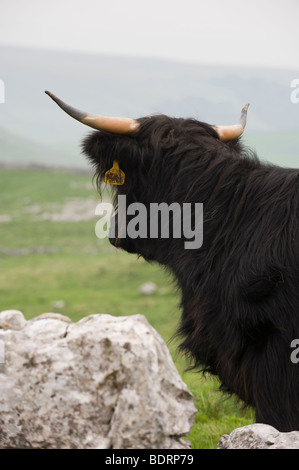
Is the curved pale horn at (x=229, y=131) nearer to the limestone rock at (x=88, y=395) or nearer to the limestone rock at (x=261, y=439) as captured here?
the limestone rock at (x=88, y=395)

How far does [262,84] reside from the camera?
79.8 meters

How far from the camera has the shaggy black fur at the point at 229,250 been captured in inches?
160

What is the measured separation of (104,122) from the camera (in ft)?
15.4

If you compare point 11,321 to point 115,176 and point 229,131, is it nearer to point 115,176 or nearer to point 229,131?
Answer: point 115,176

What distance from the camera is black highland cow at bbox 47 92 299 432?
407cm

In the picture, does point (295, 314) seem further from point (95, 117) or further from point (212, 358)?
point (95, 117)

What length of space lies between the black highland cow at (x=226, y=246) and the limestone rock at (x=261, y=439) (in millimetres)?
680

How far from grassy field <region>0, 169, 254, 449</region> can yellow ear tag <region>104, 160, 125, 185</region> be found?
6.88 feet

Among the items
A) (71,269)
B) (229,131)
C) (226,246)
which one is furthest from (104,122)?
(71,269)

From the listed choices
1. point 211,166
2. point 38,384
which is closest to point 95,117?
point 211,166

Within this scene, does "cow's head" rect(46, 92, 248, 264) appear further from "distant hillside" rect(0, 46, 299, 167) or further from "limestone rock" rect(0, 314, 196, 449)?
"distant hillside" rect(0, 46, 299, 167)

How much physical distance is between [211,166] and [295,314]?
125cm

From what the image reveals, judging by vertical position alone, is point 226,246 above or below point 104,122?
below

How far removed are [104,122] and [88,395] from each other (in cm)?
194
